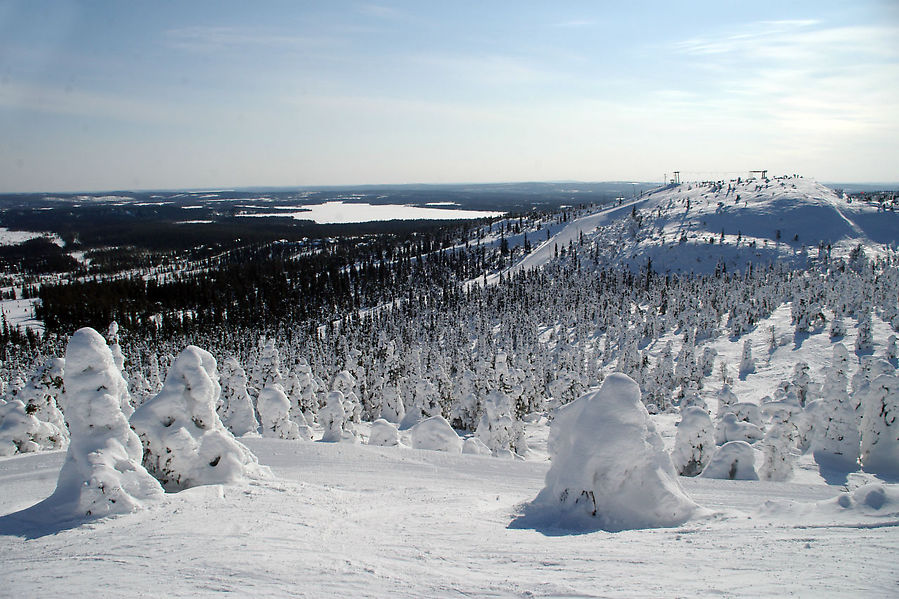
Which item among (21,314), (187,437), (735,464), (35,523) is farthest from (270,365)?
(21,314)

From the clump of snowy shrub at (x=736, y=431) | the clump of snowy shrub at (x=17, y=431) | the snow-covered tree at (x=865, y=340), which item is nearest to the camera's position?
the clump of snowy shrub at (x=17, y=431)

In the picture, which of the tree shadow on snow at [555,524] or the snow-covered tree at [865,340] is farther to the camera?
the snow-covered tree at [865,340]

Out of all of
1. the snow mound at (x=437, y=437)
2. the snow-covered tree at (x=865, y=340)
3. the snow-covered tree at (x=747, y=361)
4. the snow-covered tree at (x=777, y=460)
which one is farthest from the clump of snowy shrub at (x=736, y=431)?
the snow-covered tree at (x=865, y=340)

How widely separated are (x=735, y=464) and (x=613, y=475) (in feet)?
45.8

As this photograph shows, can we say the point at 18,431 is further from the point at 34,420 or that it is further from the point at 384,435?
the point at 384,435

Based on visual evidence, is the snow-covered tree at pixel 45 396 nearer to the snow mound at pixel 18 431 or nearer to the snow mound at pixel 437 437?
the snow mound at pixel 18 431

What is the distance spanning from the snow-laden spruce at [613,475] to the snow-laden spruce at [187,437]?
965cm

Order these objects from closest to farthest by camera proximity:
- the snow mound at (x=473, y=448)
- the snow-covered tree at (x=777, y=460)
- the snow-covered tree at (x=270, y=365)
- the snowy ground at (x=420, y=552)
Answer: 1. the snowy ground at (x=420, y=552)
2. the snow-covered tree at (x=777, y=460)
3. the snow mound at (x=473, y=448)
4. the snow-covered tree at (x=270, y=365)

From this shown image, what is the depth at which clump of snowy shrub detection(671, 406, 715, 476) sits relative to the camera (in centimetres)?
2722

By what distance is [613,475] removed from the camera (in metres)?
12.8

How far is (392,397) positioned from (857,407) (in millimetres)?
38955

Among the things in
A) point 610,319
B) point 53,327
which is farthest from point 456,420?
point 53,327

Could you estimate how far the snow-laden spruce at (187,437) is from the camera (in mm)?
15220

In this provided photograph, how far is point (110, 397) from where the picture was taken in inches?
548
